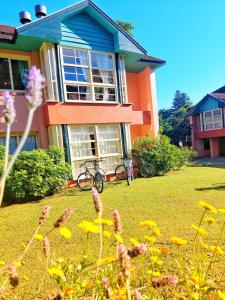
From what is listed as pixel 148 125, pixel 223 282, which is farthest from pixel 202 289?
pixel 148 125

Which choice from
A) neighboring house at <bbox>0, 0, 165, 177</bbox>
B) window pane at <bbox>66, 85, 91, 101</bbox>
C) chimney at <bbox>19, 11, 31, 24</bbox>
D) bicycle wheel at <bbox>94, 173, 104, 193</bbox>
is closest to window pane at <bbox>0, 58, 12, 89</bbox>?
neighboring house at <bbox>0, 0, 165, 177</bbox>

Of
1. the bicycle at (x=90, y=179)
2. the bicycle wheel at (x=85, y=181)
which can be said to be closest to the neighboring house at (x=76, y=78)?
the bicycle wheel at (x=85, y=181)

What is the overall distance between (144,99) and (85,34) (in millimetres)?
5617

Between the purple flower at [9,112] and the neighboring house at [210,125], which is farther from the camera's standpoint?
the neighboring house at [210,125]

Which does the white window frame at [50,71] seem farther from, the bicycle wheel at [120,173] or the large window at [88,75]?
the bicycle wheel at [120,173]

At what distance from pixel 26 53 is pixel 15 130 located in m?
4.37

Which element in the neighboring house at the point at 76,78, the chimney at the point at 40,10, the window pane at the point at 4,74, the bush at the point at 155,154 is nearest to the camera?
the neighboring house at the point at 76,78

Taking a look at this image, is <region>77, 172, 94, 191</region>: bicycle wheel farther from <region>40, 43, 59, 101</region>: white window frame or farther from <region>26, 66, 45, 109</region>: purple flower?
<region>26, 66, 45, 109</region>: purple flower

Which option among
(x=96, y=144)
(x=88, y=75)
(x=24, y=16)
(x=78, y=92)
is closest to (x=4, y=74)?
(x=78, y=92)

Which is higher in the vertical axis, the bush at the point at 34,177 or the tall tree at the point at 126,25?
the tall tree at the point at 126,25

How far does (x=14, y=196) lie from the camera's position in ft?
30.4

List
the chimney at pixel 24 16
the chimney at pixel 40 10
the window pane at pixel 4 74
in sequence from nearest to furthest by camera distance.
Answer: the window pane at pixel 4 74 < the chimney at pixel 24 16 < the chimney at pixel 40 10

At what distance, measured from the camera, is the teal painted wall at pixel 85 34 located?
1232cm

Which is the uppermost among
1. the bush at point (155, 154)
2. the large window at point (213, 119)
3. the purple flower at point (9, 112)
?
the large window at point (213, 119)
